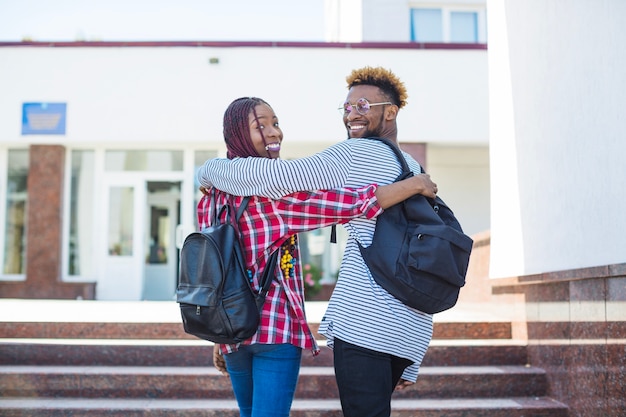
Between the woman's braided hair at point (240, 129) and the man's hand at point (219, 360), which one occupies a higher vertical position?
the woman's braided hair at point (240, 129)

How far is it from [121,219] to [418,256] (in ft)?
36.0

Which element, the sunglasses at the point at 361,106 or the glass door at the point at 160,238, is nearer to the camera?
the sunglasses at the point at 361,106

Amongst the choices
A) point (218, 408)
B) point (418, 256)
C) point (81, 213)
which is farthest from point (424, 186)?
point (81, 213)

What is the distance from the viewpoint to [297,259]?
8.19ft

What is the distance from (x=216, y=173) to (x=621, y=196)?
2.76m

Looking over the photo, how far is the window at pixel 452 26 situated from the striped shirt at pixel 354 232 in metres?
13.3

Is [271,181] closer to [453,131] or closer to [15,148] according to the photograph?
[453,131]

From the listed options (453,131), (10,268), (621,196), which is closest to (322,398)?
(621,196)

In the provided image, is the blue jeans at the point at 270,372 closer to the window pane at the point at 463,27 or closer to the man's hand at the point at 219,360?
the man's hand at the point at 219,360

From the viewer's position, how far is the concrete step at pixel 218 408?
4453 mm

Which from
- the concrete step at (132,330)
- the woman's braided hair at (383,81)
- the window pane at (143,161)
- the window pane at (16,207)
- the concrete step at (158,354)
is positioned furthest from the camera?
the window pane at (143,161)

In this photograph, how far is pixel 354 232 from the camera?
92.1 inches

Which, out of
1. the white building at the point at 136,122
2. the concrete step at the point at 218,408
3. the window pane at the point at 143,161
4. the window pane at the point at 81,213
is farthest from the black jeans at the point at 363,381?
the window pane at the point at 81,213

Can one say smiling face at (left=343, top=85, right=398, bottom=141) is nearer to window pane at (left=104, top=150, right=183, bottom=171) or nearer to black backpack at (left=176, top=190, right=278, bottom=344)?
black backpack at (left=176, top=190, right=278, bottom=344)
